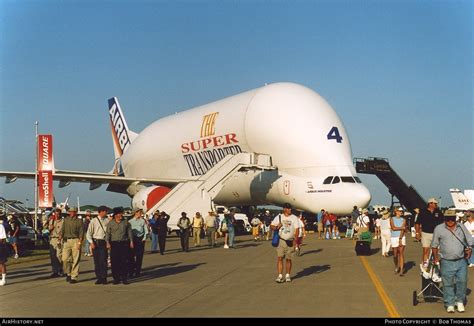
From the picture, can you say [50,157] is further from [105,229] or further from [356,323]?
[356,323]

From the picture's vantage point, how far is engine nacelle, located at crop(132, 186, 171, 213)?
35.2m

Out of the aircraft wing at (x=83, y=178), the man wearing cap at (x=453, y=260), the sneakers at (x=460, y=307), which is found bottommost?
the sneakers at (x=460, y=307)

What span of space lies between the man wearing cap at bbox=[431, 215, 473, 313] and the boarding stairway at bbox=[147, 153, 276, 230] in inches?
869

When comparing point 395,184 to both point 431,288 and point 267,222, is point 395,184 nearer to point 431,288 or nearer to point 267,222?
point 267,222

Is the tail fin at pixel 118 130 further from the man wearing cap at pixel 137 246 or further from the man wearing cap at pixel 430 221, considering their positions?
the man wearing cap at pixel 430 221

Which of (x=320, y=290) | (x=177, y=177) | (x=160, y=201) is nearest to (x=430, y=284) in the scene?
(x=320, y=290)

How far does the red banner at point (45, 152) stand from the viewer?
1067 inches

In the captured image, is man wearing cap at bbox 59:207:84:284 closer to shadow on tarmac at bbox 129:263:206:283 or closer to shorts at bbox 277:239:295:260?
shadow on tarmac at bbox 129:263:206:283

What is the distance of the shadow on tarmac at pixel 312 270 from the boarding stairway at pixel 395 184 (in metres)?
32.6

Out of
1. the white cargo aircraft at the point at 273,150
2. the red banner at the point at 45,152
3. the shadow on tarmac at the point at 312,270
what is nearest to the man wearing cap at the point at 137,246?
the shadow on tarmac at the point at 312,270

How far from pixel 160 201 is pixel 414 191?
24.8 meters

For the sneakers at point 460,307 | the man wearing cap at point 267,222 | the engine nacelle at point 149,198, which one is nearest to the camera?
the sneakers at point 460,307

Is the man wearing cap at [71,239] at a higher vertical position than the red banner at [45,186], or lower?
lower

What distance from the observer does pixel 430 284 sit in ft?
32.9
